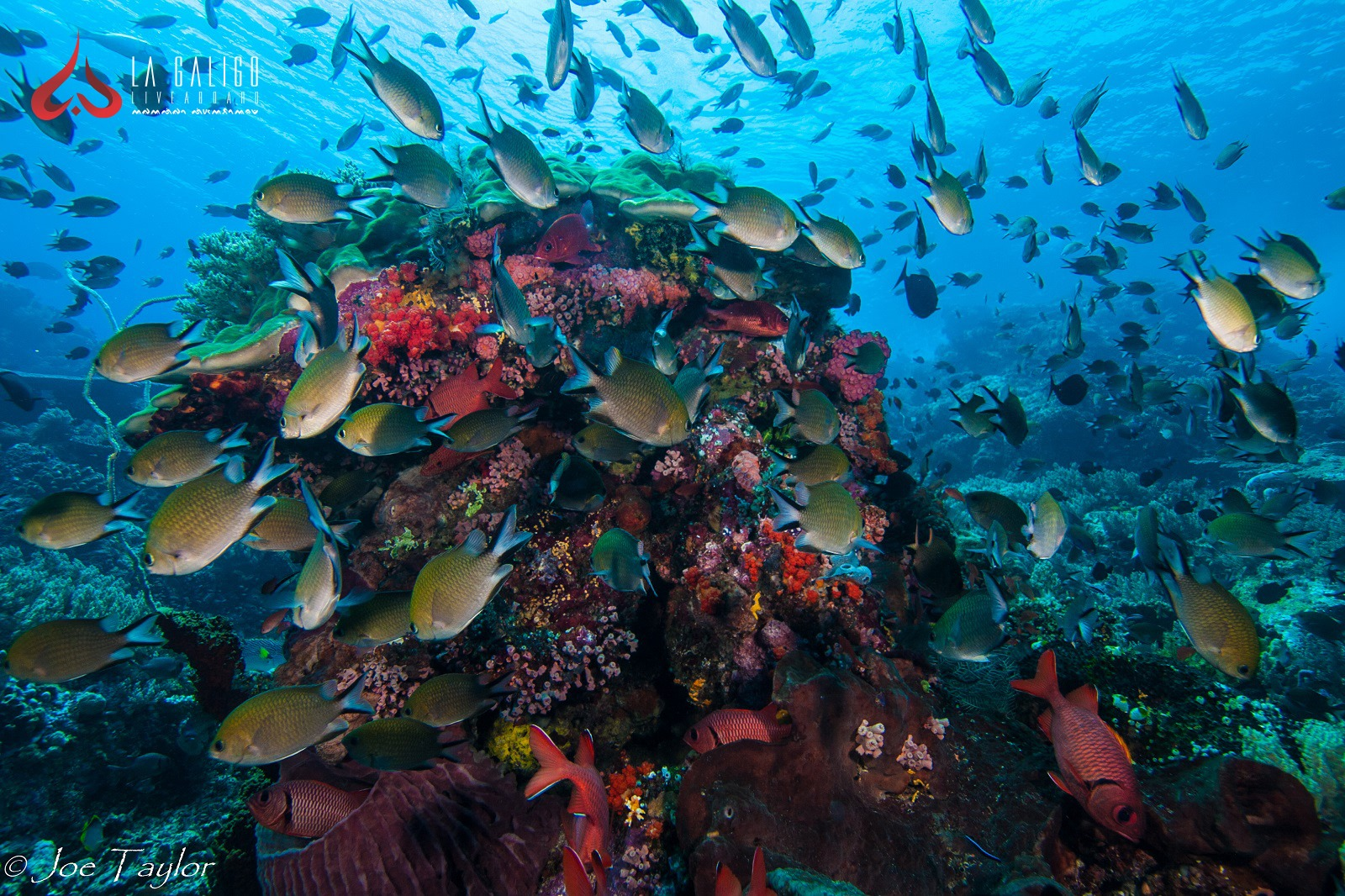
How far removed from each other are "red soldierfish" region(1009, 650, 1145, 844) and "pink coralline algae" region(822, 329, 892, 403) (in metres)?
3.85

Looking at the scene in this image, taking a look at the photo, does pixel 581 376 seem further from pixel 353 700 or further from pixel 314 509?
pixel 353 700

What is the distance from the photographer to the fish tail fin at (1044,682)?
2.67 m

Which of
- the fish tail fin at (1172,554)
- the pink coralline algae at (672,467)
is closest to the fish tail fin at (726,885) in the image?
the fish tail fin at (1172,554)

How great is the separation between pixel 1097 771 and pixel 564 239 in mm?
6117

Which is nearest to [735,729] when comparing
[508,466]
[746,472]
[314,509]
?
[746,472]

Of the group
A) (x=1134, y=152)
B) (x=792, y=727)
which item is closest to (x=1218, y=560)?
(x=792, y=727)

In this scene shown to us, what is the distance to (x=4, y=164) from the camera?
Result: 38.1ft

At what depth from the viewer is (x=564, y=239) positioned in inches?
225

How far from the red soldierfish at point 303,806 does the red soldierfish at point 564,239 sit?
5112 millimetres

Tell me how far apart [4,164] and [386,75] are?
15.7 metres

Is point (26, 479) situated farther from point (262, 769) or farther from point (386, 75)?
point (386, 75)

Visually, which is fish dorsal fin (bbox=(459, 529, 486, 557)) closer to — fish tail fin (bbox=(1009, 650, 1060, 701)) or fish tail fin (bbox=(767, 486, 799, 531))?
fish tail fin (bbox=(767, 486, 799, 531))

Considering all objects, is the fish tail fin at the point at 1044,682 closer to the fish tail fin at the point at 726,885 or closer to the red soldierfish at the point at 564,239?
the fish tail fin at the point at 726,885

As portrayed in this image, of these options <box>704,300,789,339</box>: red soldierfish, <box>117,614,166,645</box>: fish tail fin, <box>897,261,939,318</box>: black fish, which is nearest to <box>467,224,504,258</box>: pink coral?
<box>704,300,789,339</box>: red soldierfish
